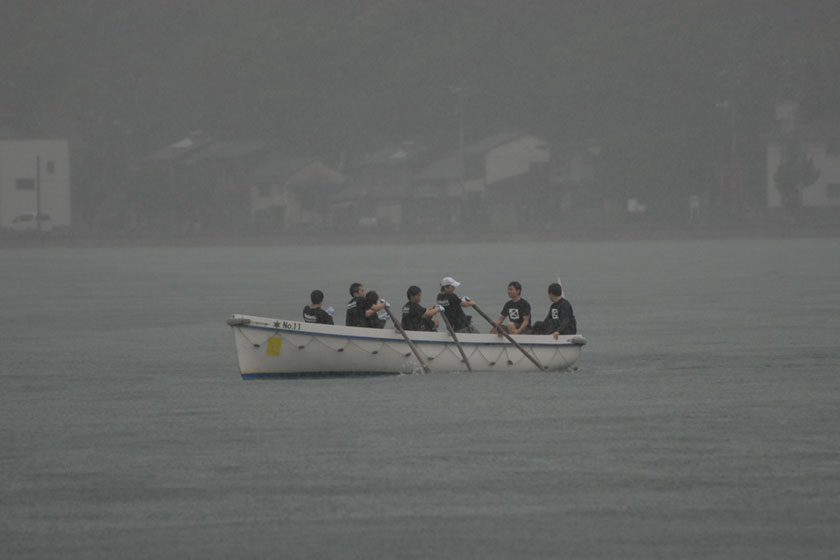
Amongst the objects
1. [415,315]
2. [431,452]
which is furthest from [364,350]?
[431,452]

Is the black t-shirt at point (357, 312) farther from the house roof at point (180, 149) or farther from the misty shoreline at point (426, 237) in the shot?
the house roof at point (180, 149)

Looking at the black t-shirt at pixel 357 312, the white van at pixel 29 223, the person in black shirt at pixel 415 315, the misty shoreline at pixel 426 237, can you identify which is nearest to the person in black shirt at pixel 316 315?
the black t-shirt at pixel 357 312

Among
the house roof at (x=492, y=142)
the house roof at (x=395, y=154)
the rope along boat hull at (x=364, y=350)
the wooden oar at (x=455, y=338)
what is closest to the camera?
the rope along boat hull at (x=364, y=350)

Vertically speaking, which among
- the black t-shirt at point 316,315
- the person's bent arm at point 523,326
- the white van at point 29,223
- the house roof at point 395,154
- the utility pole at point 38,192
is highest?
the house roof at point 395,154

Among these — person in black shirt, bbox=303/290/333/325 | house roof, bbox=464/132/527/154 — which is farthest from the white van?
person in black shirt, bbox=303/290/333/325

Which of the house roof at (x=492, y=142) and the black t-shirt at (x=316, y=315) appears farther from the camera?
the house roof at (x=492, y=142)

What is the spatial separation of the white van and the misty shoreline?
8.37ft

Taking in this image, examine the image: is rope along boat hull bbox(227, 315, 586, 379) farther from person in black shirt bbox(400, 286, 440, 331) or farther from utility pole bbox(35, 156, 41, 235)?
utility pole bbox(35, 156, 41, 235)

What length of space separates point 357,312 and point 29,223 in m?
112

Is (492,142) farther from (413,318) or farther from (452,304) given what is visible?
(413,318)

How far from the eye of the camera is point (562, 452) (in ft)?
63.5

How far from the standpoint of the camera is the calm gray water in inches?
577

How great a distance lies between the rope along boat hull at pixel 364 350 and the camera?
26666 mm

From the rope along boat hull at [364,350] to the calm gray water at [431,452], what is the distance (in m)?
0.33
